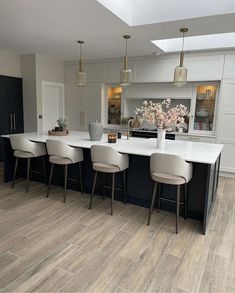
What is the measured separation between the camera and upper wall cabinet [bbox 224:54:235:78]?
4547 millimetres

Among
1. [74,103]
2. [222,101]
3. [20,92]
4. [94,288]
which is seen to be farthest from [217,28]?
[20,92]

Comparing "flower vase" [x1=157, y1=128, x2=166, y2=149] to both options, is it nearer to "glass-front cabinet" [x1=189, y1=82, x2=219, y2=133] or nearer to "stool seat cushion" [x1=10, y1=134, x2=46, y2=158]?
"stool seat cushion" [x1=10, y1=134, x2=46, y2=158]

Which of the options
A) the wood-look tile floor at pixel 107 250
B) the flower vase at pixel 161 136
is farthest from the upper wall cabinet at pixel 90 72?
the wood-look tile floor at pixel 107 250

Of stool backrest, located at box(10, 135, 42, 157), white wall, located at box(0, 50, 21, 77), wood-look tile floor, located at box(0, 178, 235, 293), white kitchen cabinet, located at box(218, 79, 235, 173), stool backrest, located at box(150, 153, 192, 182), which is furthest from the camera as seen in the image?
white wall, located at box(0, 50, 21, 77)

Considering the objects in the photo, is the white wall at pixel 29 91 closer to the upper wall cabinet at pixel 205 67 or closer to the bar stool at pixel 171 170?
the upper wall cabinet at pixel 205 67

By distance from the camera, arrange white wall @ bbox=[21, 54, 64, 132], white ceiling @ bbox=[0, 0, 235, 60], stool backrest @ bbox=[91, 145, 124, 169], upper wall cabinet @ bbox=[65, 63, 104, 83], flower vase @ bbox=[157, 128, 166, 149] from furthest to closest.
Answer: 1. upper wall cabinet @ bbox=[65, 63, 104, 83]
2. white wall @ bbox=[21, 54, 64, 132]
3. flower vase @ bbox=[157, 128, 166, 149]
4. stool backrest @ bbox=[91, 145, 124, 169]
5. white ceiling @ bbox=[0, 0, 235, 60]

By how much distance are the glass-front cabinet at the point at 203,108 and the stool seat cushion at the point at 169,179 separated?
2.79 meters

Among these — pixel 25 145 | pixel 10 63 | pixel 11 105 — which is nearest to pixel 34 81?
pixel 10 63

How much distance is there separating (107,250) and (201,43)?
418 cm

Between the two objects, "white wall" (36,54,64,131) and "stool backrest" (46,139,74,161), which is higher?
"white wall" (36,54,64,131)

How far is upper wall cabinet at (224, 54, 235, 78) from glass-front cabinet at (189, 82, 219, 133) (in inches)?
17.1

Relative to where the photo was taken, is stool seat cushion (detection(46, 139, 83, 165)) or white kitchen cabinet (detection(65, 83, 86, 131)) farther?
white kitchen cabinet (detection(65, 83, 86, 131))

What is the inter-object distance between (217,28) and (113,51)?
7.42ft

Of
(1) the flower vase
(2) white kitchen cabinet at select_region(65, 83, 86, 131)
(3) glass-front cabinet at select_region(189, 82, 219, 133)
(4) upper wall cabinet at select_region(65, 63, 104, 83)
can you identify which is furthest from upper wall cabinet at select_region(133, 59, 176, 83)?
(1) the flower vase
